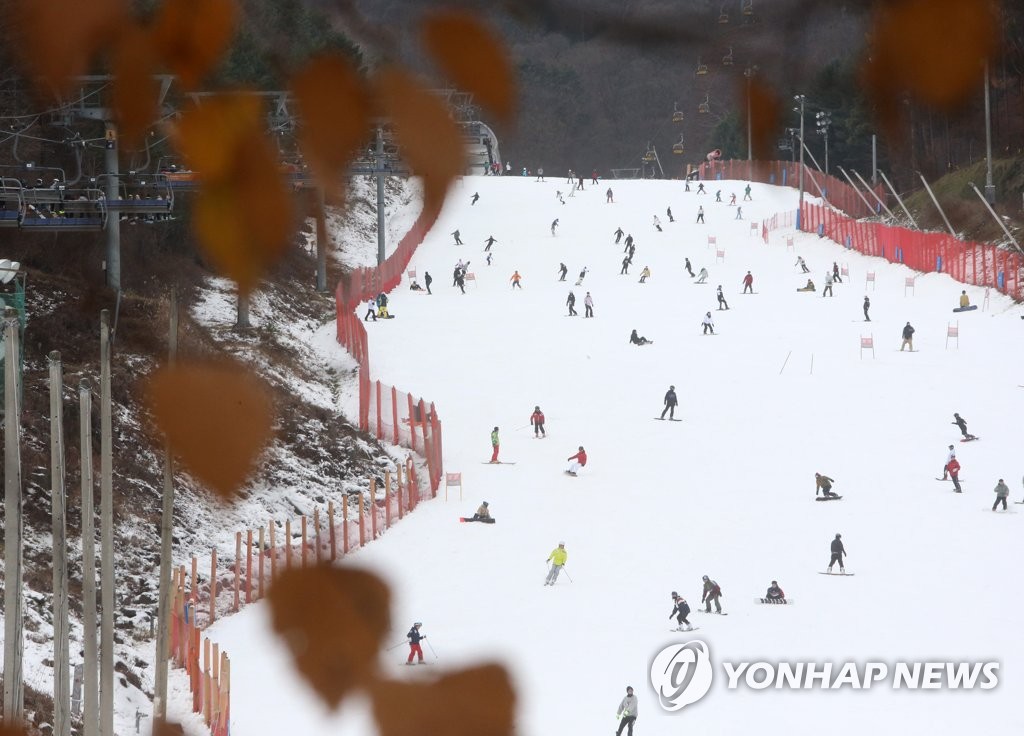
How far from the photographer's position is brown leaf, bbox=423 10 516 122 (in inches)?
65.2

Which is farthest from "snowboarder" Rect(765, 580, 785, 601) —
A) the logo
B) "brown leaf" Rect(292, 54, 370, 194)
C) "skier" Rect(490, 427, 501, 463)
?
"brown leaf" Rect(292, 54, 370, 194)

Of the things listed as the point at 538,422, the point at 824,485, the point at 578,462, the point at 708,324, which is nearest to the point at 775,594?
the point at 824,485

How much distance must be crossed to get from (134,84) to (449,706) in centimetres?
78

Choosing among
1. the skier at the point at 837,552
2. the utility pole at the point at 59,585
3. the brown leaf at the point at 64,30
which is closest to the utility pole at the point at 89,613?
the utility pole at the point at 59,585

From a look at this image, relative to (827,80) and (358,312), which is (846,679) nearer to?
(827,80)

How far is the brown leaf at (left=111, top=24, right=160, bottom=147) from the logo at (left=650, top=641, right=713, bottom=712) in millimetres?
14765

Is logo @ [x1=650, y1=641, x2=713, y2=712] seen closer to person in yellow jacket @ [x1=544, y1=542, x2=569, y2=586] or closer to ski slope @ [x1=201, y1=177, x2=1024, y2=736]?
ski slope @ [x1=201, y1=177, x2=1024, y2=736]

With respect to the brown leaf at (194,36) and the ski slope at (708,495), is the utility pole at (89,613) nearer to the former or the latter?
the ski slope at (708,495)

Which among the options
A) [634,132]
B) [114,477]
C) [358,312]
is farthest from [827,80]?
[358,312]

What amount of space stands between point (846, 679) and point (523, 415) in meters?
15.3

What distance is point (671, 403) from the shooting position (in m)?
30.8

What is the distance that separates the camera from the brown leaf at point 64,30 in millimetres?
1629

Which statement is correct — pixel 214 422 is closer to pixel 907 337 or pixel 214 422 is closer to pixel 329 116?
pixel 329 116

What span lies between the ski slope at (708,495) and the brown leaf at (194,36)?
0.32m
